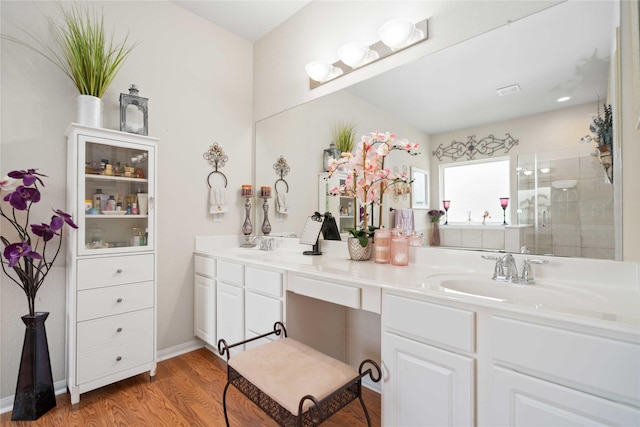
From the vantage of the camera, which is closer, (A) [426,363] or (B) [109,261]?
(A) [426,363]

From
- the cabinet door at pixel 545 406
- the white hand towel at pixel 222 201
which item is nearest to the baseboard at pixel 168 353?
the white hand towel at pixel 222 201

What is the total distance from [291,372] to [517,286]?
1.01 meters

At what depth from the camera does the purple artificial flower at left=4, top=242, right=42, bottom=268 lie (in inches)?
62.7

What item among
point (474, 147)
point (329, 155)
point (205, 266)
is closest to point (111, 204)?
point (205, 266)

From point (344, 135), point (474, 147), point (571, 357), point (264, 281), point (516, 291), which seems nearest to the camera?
point (571, 357)

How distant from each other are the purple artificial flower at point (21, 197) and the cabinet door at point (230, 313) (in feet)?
3.93

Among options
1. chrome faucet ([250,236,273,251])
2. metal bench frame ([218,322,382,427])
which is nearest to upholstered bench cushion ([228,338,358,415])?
metal bench frame ([218,322,382,427])

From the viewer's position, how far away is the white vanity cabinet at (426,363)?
41.5 inches

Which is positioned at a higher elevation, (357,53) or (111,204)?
(357,53)

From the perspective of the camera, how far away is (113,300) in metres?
1.94

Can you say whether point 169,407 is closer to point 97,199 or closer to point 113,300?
point 113,300

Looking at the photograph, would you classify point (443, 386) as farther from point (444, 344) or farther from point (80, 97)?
point (80, 97)

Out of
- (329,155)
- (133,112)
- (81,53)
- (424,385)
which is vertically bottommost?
(424,385)

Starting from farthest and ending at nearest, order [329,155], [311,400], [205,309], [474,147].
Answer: [205,309]
[329,155]
[474,147]
[311,400]
